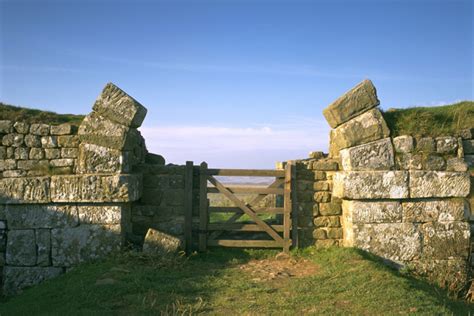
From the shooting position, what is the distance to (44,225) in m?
6.82

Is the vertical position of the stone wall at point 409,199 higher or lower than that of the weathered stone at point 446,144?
lower

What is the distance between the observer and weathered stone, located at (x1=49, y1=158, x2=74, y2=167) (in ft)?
22.6

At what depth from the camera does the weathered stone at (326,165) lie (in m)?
7.52

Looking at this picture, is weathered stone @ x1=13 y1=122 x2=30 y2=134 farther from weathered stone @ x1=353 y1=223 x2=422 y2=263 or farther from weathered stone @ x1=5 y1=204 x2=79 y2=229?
weathered stone @ x1=353 y1=223 x2=422 y2=263

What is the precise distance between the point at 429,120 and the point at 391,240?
7.73 feet

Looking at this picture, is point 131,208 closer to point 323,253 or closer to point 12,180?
point 12,180

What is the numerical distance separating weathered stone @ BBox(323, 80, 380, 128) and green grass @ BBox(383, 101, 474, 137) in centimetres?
52

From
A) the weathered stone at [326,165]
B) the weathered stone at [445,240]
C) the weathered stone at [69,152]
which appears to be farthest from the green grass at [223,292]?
the weathered stone at [69,152]

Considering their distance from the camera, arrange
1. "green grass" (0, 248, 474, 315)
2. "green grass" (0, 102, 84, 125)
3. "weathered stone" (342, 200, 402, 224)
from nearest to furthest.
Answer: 1. "green grass" (0, 248, 474, 315)
2. "weathered stone" (342, 200, 402, 224)
3. "green grass" (0, 102, 84, 125)

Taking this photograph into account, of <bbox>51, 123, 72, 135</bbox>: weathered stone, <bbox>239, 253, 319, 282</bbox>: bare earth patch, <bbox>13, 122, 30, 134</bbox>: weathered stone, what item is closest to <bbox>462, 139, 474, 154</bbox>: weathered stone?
<bbox>239, 253, 319, 282</bbox>: bare earth patch

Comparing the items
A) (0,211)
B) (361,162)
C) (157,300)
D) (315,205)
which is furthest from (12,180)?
(361,162)

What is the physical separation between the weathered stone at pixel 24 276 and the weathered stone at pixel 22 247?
0.40 ft

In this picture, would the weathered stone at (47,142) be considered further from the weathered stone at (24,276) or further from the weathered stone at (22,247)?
the weathered stone at (24,276)

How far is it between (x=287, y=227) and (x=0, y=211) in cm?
519
